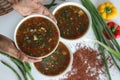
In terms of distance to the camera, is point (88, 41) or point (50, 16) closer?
point (50, 16)

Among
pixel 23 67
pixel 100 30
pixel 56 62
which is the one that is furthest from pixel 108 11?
pixel 23 67

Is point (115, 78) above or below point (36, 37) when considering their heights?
below

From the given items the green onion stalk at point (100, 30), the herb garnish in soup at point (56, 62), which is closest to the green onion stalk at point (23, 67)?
the herb garnish in soup at point (56, 62)

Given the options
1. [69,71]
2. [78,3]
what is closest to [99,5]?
[78,3]

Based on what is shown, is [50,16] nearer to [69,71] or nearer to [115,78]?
[69,71]

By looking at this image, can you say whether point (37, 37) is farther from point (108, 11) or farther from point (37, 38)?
point (108, 11)

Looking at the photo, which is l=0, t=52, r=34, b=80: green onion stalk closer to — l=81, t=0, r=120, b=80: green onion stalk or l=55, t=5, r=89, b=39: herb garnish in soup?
l=55, t=5, r=89, b=39: herb garnish in soup

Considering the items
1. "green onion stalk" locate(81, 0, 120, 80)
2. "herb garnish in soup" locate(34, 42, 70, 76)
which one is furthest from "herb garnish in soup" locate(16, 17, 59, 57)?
"green onion stalk" locate(81, 0, 120, 80)
